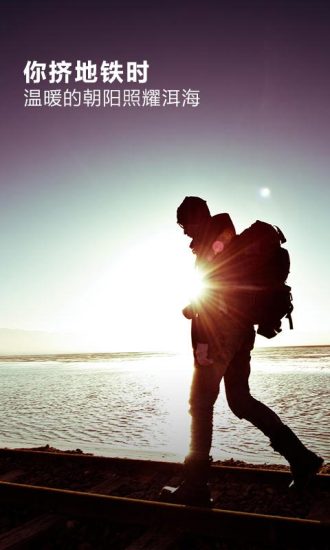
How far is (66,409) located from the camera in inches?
388

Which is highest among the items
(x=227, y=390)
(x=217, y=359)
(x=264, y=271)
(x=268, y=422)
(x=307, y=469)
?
(x=264, y=271)

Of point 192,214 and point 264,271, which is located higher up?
point 192,214

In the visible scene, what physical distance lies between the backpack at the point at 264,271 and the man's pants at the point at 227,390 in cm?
24

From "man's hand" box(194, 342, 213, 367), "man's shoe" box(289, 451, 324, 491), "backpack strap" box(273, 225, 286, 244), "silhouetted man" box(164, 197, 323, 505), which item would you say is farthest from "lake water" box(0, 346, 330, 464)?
"backpack strap" box(273, 225, 286, 244)

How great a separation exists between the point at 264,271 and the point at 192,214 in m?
0.72

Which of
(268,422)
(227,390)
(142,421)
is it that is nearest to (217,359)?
(227,390)

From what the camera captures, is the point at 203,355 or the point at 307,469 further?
the point at 307,469

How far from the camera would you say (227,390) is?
3467 millimetres

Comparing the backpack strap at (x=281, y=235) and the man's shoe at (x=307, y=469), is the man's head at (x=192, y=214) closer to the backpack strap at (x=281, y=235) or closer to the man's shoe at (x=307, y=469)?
the backpack strap at (x=281, y=235)

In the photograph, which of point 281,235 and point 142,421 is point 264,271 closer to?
point 281,235

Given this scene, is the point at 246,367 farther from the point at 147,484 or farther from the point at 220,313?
the point at 147,484

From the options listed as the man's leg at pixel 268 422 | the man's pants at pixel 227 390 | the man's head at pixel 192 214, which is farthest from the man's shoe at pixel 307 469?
the man's head at pixel 192 214

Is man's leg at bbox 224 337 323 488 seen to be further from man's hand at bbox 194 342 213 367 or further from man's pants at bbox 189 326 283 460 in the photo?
man's hand at bbox 194 342 213 367

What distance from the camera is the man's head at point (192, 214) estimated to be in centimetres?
346
